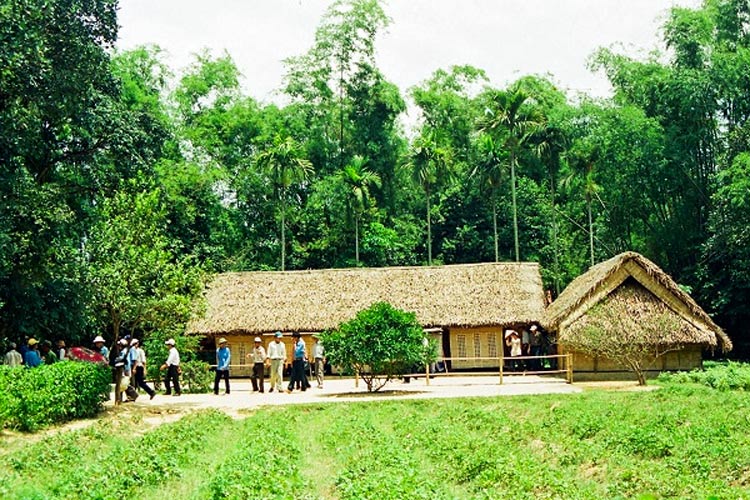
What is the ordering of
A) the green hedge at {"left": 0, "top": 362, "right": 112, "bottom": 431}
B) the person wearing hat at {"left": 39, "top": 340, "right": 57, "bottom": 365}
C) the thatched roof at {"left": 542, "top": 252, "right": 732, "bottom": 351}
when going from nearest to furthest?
the green hedge at {"left": 0, "top": 362, "right": 112, "bottom": 431}
the person wearing hat at {"left": 39, "top": 340, "right": 57, "bottom": 365}
the thatched roof at {"left": 542, "top": 252, "right": 732, "bottom": 351}

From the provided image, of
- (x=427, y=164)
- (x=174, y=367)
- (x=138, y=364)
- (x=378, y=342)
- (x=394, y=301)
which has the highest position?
(x=427, y=164)

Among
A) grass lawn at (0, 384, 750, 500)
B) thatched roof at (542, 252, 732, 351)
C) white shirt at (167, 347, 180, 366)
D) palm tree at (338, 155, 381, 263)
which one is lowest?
grass lawn at (0, 384, 750, 500)

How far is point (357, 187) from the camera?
4688cm

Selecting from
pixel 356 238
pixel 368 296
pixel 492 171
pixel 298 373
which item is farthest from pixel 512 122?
pixel 298 373

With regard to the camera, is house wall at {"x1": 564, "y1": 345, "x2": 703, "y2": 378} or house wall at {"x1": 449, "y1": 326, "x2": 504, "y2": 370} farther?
house wall at {"x1": 449, "y1": 326, "x2": 504, "y2": 370}

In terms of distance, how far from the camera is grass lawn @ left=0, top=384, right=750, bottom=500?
9.62 meters

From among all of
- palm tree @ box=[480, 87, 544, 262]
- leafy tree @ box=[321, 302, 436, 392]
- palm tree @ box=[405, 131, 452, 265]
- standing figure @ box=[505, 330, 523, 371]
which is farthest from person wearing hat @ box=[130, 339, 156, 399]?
palm tree @ box=[480, 87, 544, 262]

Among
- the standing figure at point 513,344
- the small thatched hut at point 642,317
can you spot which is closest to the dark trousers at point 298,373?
the small thatched hut at point 642,317

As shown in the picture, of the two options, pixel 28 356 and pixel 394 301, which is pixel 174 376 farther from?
pixel 394 301

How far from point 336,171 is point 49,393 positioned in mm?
35269

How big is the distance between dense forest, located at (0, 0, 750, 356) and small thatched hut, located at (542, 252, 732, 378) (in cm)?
898

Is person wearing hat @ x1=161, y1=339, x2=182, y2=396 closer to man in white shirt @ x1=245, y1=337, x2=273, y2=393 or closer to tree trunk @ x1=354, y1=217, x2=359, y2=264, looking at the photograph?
man in white shirt @ x1=245, y1=337, x2=273, y2=393

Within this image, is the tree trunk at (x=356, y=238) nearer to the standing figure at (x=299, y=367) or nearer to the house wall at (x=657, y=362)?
the house wall at (x=657, y=362)

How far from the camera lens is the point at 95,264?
22.0 metres
